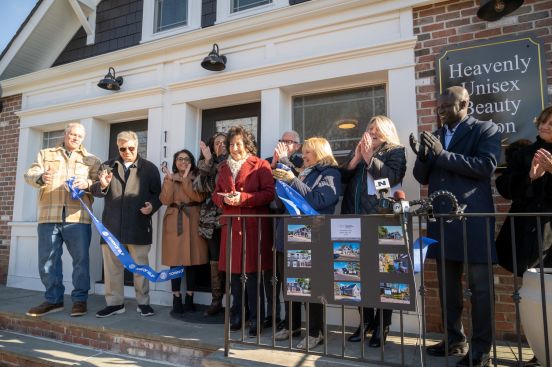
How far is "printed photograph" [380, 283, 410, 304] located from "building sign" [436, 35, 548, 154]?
1729 mm

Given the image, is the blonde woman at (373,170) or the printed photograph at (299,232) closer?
the printed photograph at (299,232)

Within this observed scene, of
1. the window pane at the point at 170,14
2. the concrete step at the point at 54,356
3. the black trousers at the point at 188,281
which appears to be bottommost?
the concrete step at the point at 54,356

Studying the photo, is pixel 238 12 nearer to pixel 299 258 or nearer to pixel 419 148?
pixel 419 148

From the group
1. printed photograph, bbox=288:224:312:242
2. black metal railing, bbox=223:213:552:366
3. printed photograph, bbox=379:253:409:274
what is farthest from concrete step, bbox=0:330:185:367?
printed photograph, bbox=379:253:409:274

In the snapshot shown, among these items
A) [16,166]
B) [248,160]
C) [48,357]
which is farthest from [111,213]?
[16,166]

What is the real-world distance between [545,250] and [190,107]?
150 inches

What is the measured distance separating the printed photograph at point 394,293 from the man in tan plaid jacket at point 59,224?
3.09 metres

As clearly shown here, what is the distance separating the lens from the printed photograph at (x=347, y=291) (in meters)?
2.38

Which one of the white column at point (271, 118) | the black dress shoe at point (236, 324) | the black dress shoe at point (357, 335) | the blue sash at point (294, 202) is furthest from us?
the white column at point (271, 118)

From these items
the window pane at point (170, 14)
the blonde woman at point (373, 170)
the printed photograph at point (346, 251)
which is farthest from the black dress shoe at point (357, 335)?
A: the window pane at point (170, 14)

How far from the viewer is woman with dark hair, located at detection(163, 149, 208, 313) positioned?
3.83 metres

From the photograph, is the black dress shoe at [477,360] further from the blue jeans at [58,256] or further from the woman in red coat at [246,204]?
the blue jeans at [58,256]

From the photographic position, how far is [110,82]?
490 centimetres

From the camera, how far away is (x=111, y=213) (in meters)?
4.00
